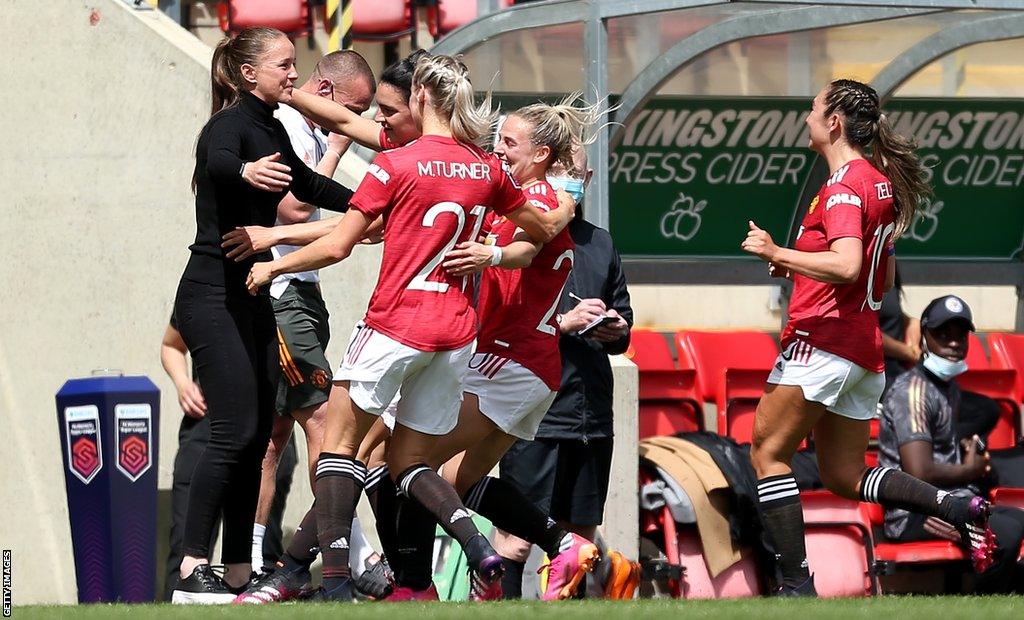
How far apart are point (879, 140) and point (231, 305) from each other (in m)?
2.66

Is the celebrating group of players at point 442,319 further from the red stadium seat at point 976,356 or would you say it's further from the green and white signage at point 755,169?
A: the green and white signage at point 755,169

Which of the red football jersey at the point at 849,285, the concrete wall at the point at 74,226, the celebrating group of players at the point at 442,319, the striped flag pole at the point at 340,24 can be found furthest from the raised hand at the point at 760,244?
the striped flag pole at the point at 340,24

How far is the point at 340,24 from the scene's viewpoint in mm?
11375

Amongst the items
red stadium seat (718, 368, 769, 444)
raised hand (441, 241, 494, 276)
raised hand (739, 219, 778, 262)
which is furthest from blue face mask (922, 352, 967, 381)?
raised hand (441, 241, 494, 276)

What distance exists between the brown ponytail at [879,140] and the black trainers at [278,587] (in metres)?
2.68

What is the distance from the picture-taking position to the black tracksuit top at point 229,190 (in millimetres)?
6160

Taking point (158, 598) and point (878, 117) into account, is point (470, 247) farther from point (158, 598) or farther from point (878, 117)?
point (158, 598)

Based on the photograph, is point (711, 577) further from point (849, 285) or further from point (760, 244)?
point (760, 244)

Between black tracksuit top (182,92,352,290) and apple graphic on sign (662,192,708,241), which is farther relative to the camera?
apple graphic on sign (662,192,708,241)

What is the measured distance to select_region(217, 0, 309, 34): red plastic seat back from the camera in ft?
A: 44.6

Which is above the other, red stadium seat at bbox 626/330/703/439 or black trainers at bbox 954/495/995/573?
red stadium seat at bbox 626/330/703/439

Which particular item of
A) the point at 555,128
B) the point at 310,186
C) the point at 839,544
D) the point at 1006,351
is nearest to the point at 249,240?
the point at 310,186

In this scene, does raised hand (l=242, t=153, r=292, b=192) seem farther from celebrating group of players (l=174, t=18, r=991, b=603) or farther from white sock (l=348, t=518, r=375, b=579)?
white sock (l=348, t=518, r=375, b=579)

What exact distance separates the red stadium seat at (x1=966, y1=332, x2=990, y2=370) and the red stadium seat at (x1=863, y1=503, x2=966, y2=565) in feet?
5.95
